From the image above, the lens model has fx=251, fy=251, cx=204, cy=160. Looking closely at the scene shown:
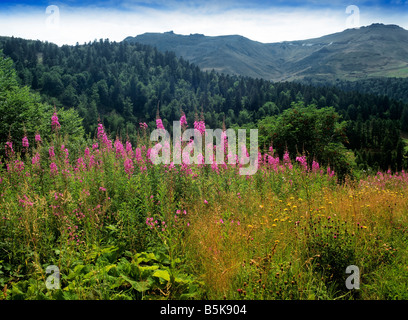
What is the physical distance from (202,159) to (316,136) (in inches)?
491

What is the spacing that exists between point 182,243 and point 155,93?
137m

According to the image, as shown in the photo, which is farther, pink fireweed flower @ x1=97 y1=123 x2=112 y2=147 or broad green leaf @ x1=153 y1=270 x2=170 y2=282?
pink fireweed flower @ x1=97 y1=123 x2=112 y2=147

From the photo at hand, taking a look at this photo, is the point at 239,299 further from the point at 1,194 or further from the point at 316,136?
the point at 316,136

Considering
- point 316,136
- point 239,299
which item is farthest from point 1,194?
point 316,136

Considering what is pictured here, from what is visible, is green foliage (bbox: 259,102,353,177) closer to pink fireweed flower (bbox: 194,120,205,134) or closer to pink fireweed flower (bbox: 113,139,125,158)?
pink fireweed flower (bbox: 194,120,205,134)

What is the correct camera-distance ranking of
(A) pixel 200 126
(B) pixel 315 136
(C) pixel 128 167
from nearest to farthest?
(C) pixel 128 167, (A) pixel 200 126, (B) pixel 315 136

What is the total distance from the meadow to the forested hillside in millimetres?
75414

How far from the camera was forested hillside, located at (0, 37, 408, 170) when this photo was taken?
309 feet

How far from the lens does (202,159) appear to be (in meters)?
6.11

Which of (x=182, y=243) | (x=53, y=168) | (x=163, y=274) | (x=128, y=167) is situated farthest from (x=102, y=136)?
(x=163, y=274)

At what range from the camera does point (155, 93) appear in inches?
5246

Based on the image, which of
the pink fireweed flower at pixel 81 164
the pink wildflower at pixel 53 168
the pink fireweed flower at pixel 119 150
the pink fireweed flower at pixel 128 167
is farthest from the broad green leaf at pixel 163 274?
the pink fireweed flower at pixel 81 164

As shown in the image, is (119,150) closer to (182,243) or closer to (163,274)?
(182,243)

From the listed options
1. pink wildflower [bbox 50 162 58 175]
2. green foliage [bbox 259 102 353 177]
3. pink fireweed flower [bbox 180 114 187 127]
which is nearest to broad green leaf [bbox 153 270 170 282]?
pink fireweed flower [bbox 180 114 187 127]
